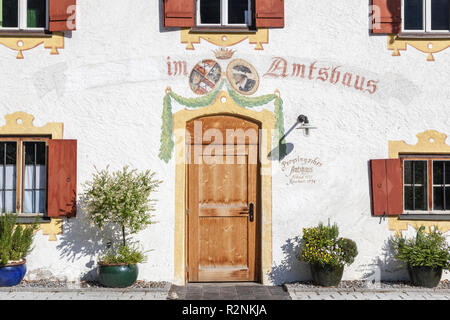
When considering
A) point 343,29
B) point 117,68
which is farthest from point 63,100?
point 343,29

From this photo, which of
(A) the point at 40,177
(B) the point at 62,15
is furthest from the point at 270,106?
(A) the point at 40,177

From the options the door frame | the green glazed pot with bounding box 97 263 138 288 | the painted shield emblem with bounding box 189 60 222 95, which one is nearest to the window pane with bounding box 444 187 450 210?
the door frame

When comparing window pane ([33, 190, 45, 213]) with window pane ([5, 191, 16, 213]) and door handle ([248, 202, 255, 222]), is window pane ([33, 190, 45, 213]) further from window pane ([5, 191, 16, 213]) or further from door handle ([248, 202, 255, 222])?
door handle ([248, 202, 255, 222])

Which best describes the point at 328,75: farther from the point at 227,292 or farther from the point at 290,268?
the point at 227,292

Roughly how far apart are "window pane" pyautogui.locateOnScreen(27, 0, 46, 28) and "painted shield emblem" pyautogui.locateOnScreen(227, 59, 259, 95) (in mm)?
2976

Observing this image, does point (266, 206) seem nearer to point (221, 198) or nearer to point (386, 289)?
point (221, 198)

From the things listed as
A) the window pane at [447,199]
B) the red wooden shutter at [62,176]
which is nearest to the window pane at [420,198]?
the window pane at [447,199]

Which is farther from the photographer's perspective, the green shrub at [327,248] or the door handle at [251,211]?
the door handle at [251,211]

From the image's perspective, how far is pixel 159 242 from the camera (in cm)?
810

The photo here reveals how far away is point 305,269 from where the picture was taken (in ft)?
26.7

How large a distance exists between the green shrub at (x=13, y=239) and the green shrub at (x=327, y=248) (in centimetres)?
396

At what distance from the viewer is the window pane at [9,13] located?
8.35 meters

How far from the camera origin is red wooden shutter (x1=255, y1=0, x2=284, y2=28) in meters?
8.16

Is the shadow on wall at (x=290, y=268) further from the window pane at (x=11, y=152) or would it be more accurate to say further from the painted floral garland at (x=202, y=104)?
the window pane at (x=11, y=152)
